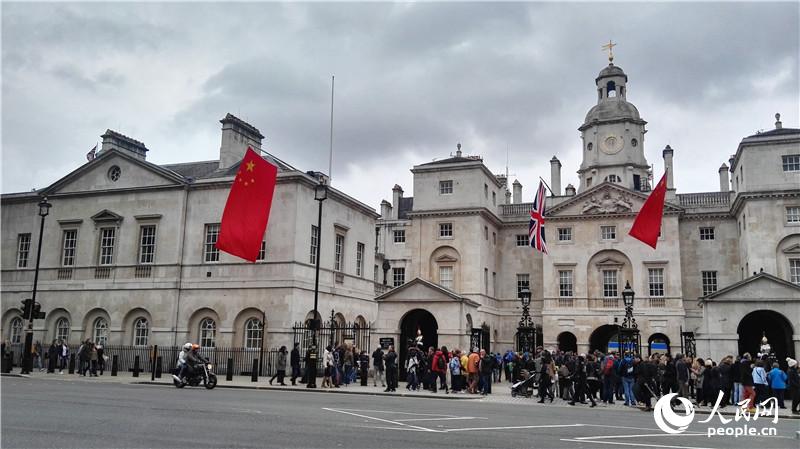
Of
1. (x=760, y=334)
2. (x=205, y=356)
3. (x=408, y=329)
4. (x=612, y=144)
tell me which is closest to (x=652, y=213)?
(x=408, y=329)

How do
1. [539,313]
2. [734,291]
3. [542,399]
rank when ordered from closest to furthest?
[542,399]
[734,291]
[539,313]

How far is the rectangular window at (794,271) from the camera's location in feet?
140

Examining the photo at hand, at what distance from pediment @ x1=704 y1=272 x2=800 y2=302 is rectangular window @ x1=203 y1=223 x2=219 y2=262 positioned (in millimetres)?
23982

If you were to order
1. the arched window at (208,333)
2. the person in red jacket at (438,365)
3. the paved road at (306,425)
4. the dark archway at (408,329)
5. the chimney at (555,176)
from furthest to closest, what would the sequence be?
the chimney at (555,176), the arched window at (208,333), the dark archway at (408,329), the person in red jacket at (438,365), the paved road at (306,425)

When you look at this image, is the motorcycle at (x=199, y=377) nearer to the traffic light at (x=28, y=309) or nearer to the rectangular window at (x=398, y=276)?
A: the traffic light at (x=28, y=309)

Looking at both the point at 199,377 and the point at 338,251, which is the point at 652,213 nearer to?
the point at 338,251

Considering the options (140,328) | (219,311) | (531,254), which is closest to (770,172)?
(531,254)

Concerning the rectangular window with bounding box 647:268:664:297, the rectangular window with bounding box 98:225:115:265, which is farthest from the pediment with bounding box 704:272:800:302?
the rectangular window with bounding box 98:225:115:265

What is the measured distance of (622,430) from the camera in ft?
44.4

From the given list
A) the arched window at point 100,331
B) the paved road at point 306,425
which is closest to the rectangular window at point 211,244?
the arched window at point 100,331

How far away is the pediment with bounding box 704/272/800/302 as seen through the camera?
1284 inches

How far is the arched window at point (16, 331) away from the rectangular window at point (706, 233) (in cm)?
4486

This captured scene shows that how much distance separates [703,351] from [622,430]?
22.4 meters

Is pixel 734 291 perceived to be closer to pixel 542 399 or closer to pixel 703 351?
pixel 703 351
